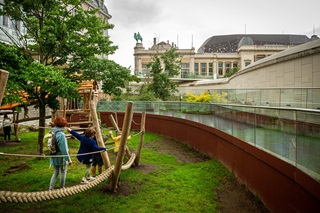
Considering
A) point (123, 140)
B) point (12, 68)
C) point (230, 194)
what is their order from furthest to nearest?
point (12, 68), point (230, 194), point (123, 140)

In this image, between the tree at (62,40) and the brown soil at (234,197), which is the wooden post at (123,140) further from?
the tree at (62,40)

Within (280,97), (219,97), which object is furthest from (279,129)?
(219,97)

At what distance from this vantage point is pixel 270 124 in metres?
6.91

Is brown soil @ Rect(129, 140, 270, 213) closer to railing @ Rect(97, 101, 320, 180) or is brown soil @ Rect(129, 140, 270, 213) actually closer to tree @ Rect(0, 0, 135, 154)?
railing @ Rect(97, 101, 320, 180)

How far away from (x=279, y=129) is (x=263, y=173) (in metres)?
1.41

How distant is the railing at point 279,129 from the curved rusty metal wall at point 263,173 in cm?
19

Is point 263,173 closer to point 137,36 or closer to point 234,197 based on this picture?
point 234,197

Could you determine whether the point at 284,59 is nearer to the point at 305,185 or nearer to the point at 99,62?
the point at 99,62

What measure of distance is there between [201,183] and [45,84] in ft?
22.7

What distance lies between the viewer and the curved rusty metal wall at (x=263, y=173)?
504 cm

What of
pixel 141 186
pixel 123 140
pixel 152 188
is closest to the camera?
pixel 123 140

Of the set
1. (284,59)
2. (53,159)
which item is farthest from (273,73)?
(53,159)

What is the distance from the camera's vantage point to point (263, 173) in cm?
704

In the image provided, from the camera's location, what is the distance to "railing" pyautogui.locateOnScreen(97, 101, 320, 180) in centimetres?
502
